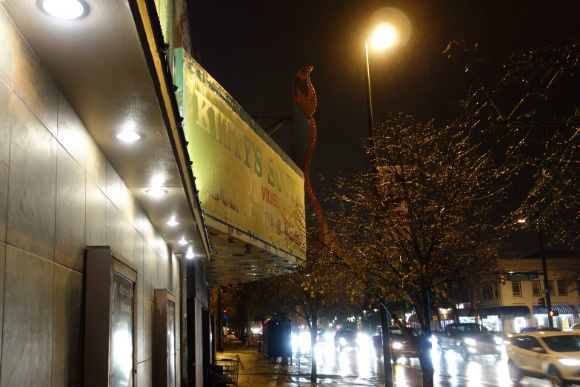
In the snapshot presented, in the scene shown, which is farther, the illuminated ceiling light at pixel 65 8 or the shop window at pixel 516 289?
the shop window at pixel 516 289

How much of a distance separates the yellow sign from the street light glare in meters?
3.73

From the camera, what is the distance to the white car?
1558 cm

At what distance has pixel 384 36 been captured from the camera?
1398cm

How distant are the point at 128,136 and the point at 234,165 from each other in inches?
340

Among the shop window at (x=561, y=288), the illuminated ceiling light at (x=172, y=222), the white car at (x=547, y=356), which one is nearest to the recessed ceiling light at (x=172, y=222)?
the illuminated ceiling light at (x=172, y=222)

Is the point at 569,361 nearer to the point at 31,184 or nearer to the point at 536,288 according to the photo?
the point at 31,184

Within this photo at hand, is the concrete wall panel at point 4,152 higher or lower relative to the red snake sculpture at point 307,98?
lower

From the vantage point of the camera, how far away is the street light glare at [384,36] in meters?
14.0

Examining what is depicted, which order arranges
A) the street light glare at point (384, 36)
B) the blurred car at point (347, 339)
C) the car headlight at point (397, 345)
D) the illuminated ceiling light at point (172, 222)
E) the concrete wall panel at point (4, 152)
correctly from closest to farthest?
the concrete wall panel at point (4, 152)
the illuminated ceiling light at point (172, 222)
the street light glare at point (384, 36)
the car headlight at point (397, 345)
the blurred car at point (347, 339)

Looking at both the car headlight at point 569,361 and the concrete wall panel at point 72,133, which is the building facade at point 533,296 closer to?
the car headlight at point 569,361

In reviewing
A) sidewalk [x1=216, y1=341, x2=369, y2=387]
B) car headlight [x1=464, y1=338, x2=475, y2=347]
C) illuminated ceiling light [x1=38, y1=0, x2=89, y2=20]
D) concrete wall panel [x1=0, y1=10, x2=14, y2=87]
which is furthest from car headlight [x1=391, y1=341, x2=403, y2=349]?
illuminated ceiling light [x1=38, y1=0, x2=89, y2=20]

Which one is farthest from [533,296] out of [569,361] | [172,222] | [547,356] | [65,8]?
[65,8]

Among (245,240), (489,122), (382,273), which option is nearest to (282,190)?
(245,240)

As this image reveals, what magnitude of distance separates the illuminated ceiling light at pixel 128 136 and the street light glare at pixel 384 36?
997cm
